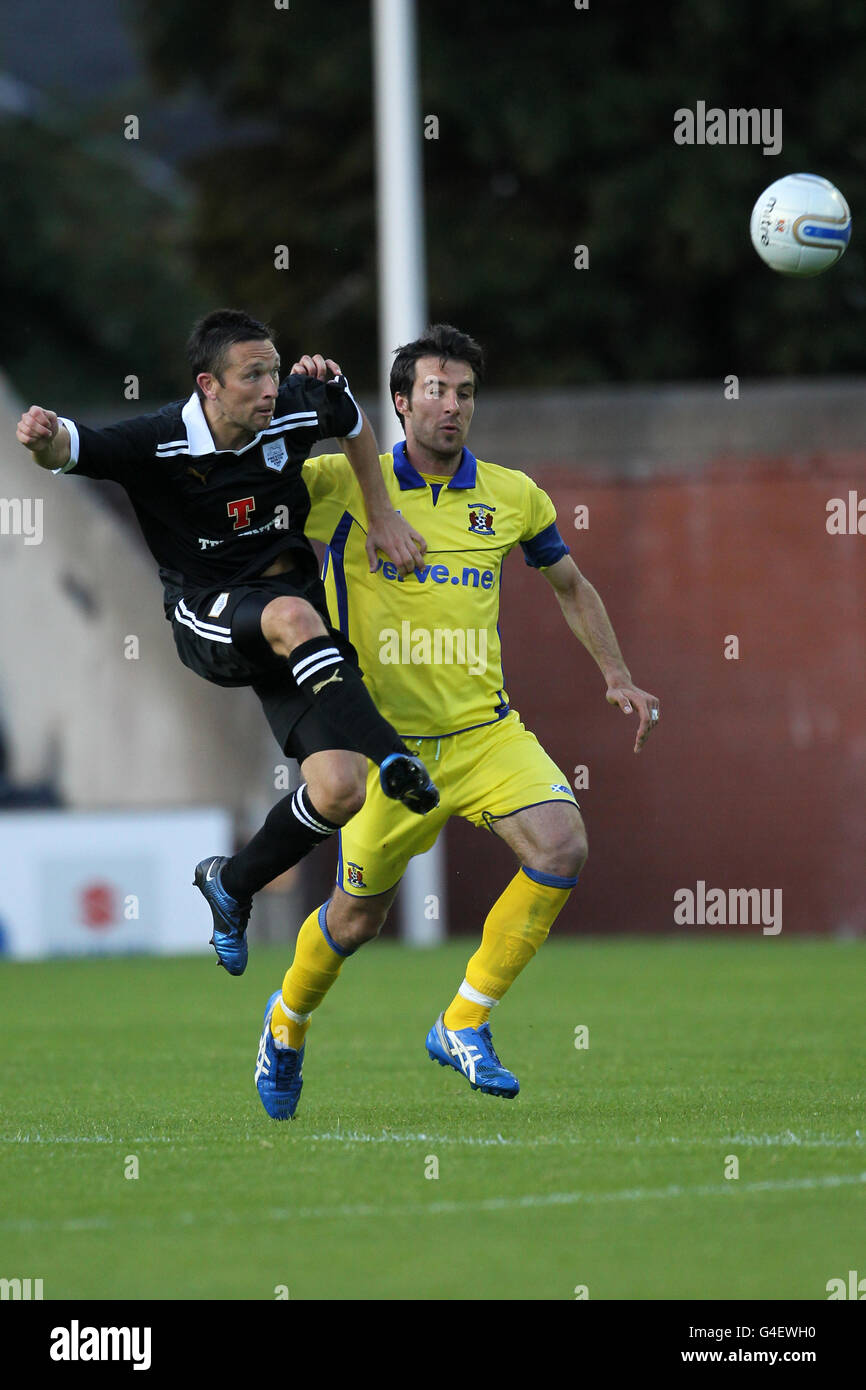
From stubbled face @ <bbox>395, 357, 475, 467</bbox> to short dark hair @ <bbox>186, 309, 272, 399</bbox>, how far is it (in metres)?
0.59

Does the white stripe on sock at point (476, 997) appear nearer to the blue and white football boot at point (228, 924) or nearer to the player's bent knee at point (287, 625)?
the blue and white football boot at point (228, 924)

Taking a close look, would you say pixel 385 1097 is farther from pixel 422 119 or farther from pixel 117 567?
pixel 422 119

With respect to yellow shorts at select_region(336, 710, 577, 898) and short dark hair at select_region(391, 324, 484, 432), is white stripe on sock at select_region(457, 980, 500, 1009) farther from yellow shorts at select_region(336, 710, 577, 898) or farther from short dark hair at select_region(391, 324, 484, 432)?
short dark hair at select_region(391, 324, 484, 432)

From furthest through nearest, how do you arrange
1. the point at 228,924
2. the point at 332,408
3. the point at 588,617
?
the point at 588,617, the point at 332,408, the point at 228,924

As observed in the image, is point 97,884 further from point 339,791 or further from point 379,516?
point 339,791

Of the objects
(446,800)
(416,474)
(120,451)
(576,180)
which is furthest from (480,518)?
(576,180)

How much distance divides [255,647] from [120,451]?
2.49 ft

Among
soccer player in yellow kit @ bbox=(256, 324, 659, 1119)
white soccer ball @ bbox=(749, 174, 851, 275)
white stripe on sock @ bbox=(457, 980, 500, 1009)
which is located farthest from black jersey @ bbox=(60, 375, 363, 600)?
white soccer ball @ bbox=(749, 174, 851, 275)

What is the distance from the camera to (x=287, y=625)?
22.7 feet

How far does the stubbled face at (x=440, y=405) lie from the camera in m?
7.55

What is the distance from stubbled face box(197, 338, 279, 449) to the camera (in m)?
7.13

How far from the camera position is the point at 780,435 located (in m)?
17.6

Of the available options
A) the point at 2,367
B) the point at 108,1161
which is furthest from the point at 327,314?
the point at 108,1161
